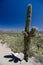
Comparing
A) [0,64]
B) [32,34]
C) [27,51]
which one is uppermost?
[32,34]

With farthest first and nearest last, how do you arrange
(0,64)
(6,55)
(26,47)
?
1. (6,55)
2. (26,47)
3. (0,64)

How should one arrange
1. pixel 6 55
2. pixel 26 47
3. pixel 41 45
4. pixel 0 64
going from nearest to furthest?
pixel 0 64 → pixel 26 47 → pixel 6 55 → pixel 41 45

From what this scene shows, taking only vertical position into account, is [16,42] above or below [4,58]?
above

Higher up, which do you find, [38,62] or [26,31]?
A: [26,31]

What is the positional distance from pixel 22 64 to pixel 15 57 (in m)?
1.51

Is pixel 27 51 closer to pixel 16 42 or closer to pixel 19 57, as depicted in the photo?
pixel 19 57

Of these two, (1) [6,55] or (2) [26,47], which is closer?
(2) [26,47]

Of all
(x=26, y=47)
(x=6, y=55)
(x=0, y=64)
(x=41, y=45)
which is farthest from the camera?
(x=41, y=45)

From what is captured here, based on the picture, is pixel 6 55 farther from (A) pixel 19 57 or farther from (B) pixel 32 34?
(B) pixel 32 34

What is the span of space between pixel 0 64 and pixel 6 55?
2.28 metres

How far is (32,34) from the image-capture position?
13.9 m

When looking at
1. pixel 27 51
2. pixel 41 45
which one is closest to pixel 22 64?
pixel 27 51

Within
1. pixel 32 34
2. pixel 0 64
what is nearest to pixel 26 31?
pixel 32 34

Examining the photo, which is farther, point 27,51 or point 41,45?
point 41,45
